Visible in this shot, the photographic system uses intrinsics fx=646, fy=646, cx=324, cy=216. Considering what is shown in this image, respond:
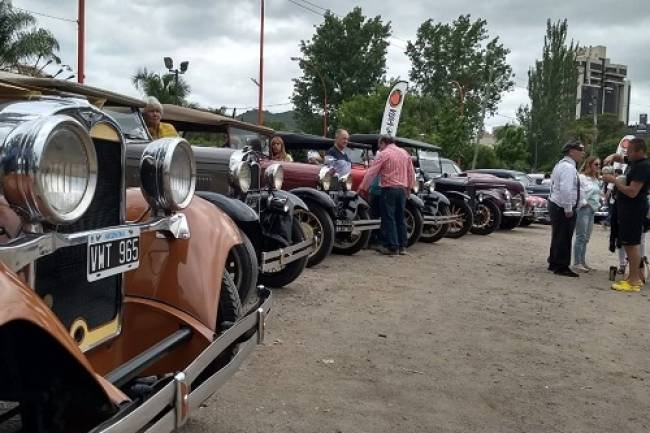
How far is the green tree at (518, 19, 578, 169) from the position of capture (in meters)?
46.8

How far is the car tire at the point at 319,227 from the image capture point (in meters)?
7.12

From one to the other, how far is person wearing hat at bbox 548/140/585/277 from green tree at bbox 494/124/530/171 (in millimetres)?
37801

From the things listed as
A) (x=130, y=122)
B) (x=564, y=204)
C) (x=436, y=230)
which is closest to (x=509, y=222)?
(x=436, y=230)

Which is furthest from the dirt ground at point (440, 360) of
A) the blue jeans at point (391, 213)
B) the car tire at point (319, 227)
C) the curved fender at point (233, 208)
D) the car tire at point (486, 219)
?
the car tire at point (486, 219)

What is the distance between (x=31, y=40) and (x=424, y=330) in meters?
19.9

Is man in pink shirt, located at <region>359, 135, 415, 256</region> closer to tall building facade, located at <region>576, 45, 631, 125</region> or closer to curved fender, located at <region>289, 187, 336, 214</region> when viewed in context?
curved fender, located at <region>289, 187, 336, 214</region>

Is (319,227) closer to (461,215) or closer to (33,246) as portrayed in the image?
(461,215)

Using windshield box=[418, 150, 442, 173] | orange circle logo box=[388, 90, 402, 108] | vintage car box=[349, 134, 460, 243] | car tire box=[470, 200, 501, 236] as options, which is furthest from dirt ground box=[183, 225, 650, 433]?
orange circle logo box=[388, 90, 402, 108]

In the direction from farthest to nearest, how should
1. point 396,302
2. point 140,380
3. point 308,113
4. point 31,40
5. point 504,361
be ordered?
point 308,113
point 31,40
point 396,302
point 504,361
point 140,380

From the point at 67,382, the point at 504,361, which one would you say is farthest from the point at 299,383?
the point at 67,382

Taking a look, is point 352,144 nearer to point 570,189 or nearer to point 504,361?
point 570,189

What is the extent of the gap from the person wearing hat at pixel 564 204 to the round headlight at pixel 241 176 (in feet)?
14.1

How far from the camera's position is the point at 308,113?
49250 mm

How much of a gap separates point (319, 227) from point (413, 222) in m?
3.09
